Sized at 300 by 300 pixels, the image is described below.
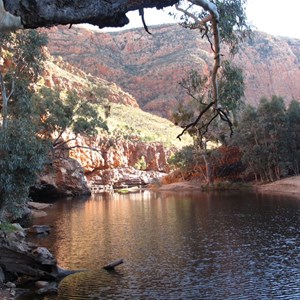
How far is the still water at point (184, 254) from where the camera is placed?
32.0ft

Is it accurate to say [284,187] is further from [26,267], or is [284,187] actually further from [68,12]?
[68,12]

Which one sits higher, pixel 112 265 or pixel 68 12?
pixel 68 12

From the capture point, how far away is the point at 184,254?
1334 centimetres

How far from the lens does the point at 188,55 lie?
4178 inches

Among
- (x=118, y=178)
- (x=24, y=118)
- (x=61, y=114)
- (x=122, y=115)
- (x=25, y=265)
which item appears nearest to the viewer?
(x=25, y=265)

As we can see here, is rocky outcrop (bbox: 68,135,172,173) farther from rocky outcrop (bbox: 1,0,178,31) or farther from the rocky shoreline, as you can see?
rocky outcrop (bbox: 1,0,178,31)

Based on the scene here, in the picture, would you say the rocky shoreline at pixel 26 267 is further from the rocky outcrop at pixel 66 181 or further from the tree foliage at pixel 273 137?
the rocky outcrop at pixel 66 181

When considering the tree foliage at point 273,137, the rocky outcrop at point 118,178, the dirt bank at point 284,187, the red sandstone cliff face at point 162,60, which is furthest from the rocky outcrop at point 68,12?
the red sandstone cliff face at point 162,60

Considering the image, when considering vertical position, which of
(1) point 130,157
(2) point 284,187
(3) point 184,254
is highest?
(1) point 130,157

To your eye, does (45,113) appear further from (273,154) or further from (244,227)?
(273,154)

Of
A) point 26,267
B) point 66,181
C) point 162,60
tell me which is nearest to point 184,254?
point 26,267

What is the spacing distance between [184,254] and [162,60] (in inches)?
3972

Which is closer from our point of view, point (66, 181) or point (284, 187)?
point (284, 187)

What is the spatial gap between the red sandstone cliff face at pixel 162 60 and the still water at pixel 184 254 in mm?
80855
